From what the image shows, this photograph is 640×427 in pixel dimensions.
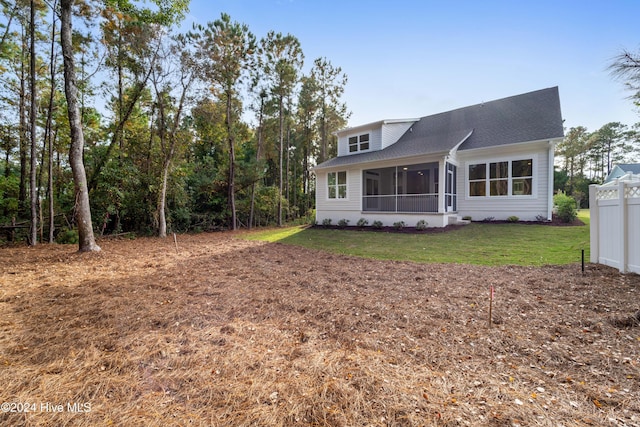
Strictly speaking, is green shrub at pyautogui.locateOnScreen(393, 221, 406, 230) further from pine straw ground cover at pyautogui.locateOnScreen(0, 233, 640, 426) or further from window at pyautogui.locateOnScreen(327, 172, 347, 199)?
pine straw ground cover at pyautogui.locateOnScreen(0, 233, 640, 426)

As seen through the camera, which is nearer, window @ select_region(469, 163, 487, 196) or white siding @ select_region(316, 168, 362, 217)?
window @ select_region(469, 163, 487, 196)

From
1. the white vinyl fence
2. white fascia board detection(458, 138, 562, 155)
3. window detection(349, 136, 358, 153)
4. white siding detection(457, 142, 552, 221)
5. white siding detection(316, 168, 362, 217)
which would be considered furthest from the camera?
window detection(349, 136, 358, 153)

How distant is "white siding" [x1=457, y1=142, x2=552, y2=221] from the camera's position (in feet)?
36.3

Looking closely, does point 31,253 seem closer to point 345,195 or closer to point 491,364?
point 491,364

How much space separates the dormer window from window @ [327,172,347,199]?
241 centimetres

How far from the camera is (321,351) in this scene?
251 cm

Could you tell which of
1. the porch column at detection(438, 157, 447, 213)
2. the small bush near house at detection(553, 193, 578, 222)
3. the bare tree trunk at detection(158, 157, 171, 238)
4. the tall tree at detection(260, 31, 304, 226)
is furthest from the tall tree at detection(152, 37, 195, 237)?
the small bush near house at detection(553, 193, 578, 222)

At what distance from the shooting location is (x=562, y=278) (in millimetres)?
4570

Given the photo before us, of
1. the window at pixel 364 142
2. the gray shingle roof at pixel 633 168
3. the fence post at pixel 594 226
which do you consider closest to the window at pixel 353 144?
the window at pixel 364 142

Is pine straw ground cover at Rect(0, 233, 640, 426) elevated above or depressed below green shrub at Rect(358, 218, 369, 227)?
below

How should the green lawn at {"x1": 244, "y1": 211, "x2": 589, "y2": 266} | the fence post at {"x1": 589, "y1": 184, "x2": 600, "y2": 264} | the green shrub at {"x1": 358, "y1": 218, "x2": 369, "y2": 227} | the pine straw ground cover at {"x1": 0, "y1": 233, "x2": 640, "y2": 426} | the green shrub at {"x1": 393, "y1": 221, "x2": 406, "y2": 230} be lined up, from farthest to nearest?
the green shrub at {"x1": 358, "y1": 218, "x2": 369, "y2": 227}, the green shrub at {"x1": 393, "y1": 221, "x2": 406, "y2": 230}, the green lawn at {"x1": 244, "y1": 211, "x2": 589, "y2": 266}, the fence post at {"x1": 589, "y1": 184, "x2": 600, "y2": 264}, the pine straw ground cover at {"x1": 0, "y1": 233, "x2": 640, "y2": 426}

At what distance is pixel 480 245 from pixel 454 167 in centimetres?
624

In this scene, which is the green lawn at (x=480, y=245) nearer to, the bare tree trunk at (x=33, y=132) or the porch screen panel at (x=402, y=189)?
the porch screen panel at (x=402, y=189)

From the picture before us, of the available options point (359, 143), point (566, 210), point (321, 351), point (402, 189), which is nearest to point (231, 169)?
point (359, 143)
